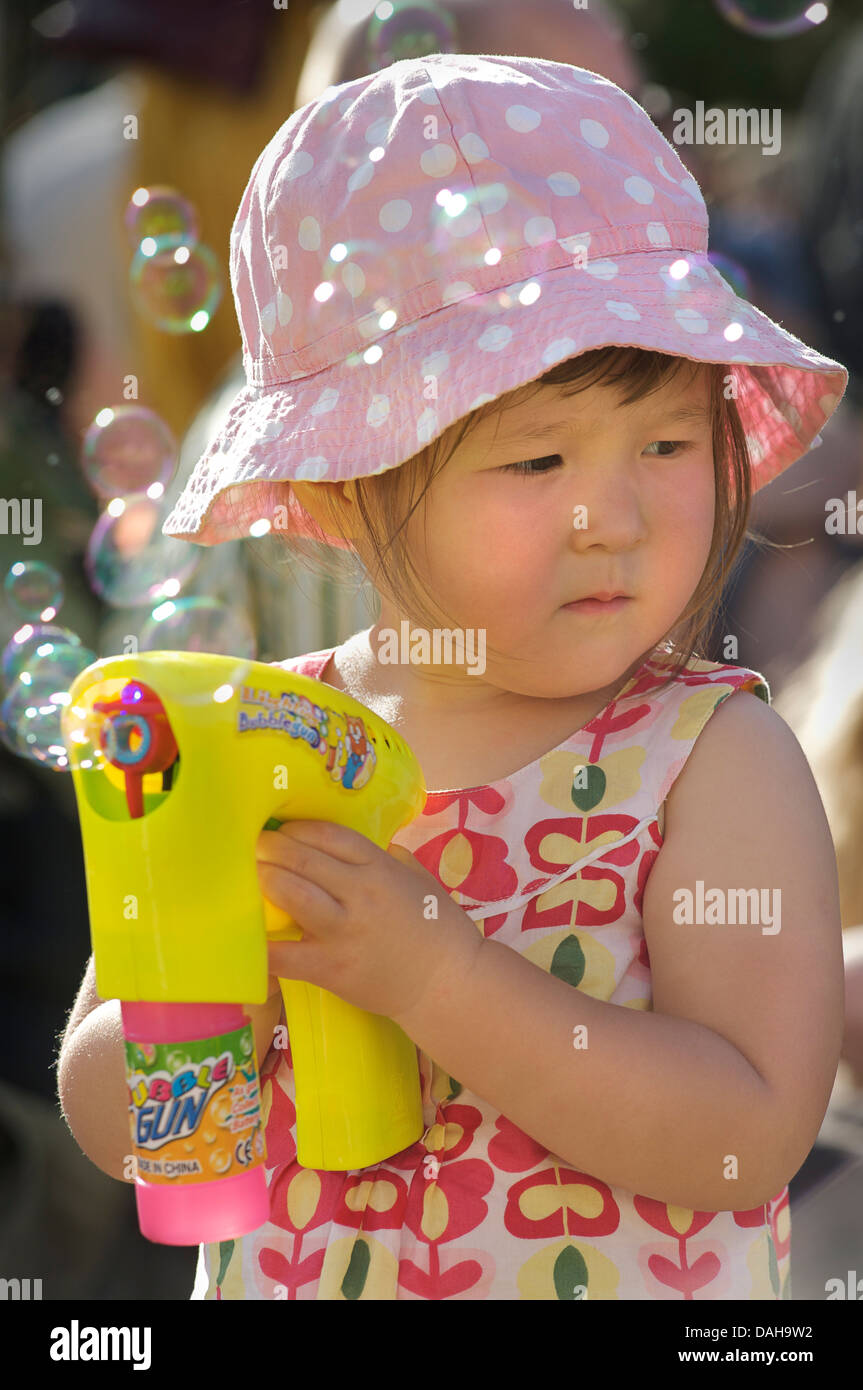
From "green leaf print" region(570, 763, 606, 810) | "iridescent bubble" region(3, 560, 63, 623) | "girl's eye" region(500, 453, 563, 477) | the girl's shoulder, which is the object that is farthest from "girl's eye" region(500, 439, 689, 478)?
"iridescent bubble" region(3, 560, 63, 623)

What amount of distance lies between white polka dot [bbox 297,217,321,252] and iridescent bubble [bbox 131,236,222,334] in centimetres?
72

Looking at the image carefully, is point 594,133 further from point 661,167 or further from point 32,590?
point 32,590

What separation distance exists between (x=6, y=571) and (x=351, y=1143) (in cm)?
117

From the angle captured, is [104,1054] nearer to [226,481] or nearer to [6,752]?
[226,481]

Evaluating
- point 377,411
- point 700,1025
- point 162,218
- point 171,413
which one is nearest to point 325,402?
point 377,411

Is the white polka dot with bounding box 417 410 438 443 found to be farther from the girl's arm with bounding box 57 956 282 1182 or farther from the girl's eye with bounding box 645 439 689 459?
the girl's arm with bounding box 57 956 282 1182

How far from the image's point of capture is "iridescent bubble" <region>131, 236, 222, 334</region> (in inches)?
69.9

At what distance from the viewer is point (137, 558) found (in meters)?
1.76

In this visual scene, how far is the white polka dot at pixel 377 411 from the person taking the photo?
1.02 meters

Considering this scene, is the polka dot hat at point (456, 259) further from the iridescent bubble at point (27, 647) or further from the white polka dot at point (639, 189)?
the iridescent bubble at point (27, 647)

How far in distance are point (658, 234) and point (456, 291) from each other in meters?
0.15

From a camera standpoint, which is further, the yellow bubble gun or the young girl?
the young girl
